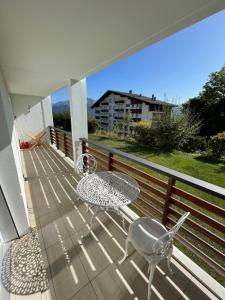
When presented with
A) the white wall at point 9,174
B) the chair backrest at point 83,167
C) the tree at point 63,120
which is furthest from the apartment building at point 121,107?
the white wall at point 9,174

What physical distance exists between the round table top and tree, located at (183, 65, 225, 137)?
13080 mm

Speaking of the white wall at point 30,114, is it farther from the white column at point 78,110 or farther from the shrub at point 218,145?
the shrub at point 218,145

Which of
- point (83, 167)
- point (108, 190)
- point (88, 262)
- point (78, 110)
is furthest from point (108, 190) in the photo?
point (78, 110)

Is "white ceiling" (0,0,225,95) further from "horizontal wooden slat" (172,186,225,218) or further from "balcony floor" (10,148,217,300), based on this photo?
"balcony floor" (10,148,217,300)

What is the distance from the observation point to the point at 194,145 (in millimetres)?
7797

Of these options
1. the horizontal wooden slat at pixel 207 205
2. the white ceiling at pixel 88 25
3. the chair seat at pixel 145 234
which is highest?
the white ceiling at pixel 88 25

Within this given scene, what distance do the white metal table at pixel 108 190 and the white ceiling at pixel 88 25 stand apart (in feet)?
5.19

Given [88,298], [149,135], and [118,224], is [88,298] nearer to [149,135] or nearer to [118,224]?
[118,224]

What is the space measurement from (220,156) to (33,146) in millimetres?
7838

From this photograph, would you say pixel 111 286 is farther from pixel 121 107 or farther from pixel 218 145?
pixel 121 107

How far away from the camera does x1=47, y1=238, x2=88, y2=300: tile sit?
126cm

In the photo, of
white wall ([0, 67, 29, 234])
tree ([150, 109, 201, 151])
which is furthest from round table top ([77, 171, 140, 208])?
tree ([150, 109, 201, 151])

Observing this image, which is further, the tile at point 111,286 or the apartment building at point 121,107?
the apartment building at point 121,107

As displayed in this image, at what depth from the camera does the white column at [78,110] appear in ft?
10.1
